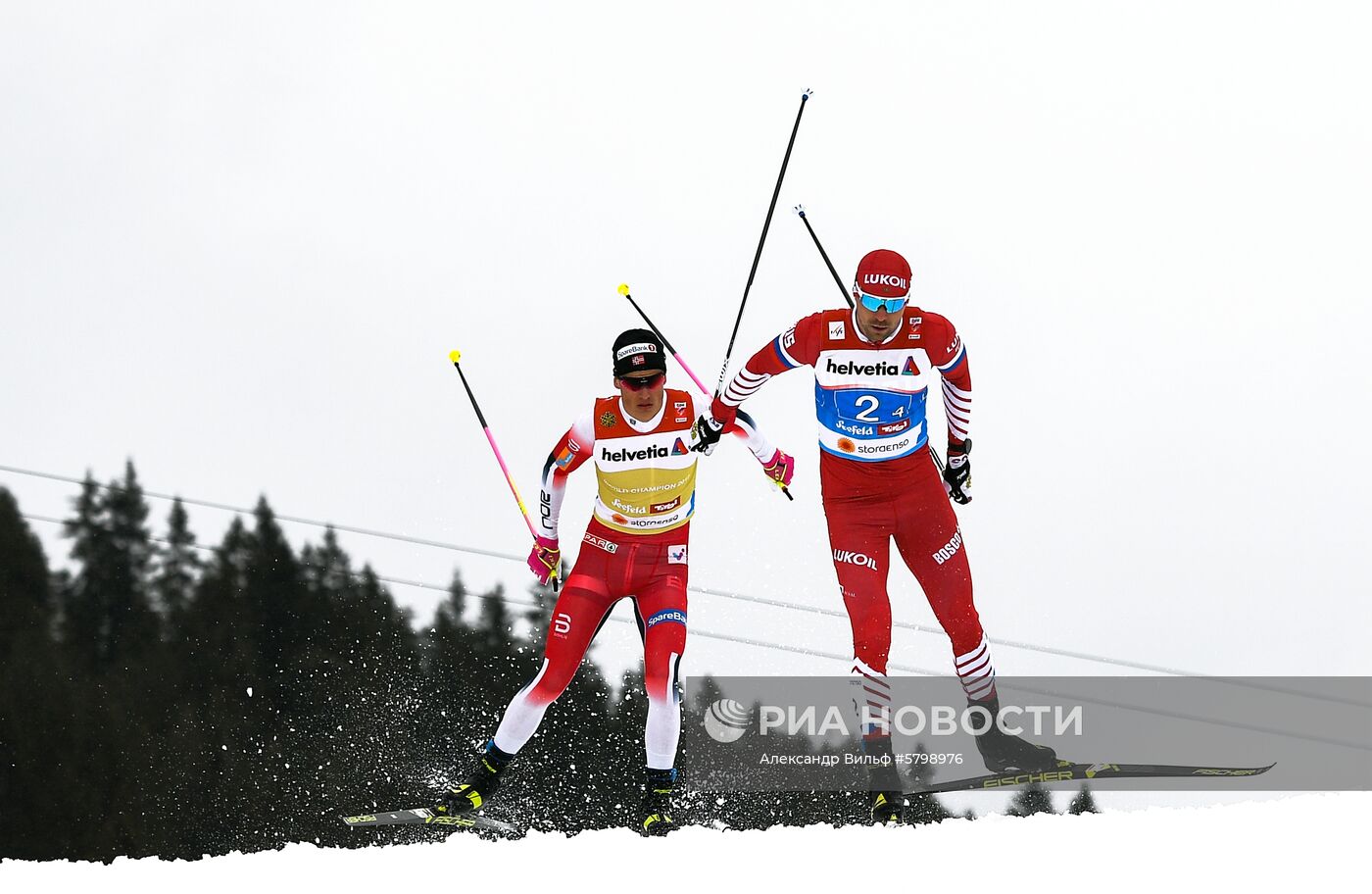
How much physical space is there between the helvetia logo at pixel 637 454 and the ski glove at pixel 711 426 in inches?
6.1

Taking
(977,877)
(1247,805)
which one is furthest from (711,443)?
(1247,805)

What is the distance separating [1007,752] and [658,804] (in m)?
1.84

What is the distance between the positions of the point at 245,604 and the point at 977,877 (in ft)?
91.9

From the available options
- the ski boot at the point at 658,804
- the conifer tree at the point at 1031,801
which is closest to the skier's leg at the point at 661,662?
the ski boot at the point at 658,804

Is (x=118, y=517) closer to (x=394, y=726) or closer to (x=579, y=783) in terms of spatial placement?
(x=394, y=726)

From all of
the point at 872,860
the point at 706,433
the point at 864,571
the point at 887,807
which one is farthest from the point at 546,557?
the point at 872,860

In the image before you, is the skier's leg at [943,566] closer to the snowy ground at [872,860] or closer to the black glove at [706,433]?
the snowy ground at [872,860]

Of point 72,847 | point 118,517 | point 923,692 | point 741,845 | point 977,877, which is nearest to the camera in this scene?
point 977,877

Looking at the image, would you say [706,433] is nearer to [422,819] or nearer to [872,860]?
[872,860]

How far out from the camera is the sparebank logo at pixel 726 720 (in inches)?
325

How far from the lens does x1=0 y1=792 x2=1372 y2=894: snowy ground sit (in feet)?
19.2

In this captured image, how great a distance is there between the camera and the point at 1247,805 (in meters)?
7.13

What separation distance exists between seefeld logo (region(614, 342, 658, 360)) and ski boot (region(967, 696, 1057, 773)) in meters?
2.50

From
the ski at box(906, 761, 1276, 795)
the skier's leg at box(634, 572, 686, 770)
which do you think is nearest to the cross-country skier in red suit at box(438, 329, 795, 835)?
the skier's leg at box(634, 572, 686, 770)
